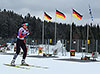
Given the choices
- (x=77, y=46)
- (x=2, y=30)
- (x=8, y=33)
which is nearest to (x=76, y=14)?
(x=77, y=46)

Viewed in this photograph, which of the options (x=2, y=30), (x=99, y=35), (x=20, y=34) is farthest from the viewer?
(x=99, y=35)

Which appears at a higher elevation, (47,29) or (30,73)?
(47,29)

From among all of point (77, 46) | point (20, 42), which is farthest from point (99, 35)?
point (20, 42)

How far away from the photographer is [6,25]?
9981 centimetres

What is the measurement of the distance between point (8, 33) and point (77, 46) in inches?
2701

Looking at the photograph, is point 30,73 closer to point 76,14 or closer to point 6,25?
point 76,14

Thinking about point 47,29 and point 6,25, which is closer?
point 6,25

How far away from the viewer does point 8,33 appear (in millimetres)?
103938

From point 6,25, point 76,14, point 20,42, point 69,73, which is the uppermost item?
point 6,25

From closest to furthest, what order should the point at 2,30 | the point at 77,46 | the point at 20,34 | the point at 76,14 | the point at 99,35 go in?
the point at 20,34, the point at 76,14, the point at 77,46, the point at 2,30, the point at 99,35

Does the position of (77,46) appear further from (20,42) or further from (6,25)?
(6,25)

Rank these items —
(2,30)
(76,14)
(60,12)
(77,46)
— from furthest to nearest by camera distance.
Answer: (2,30) → (77,46) → (60,12) → (76,14)

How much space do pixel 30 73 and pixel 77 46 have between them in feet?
99.3

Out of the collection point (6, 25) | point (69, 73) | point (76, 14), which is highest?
point (6, 25)
